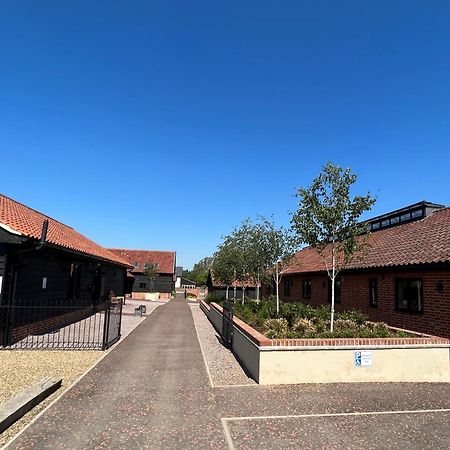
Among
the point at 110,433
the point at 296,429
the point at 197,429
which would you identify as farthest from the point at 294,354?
the point at 110,433

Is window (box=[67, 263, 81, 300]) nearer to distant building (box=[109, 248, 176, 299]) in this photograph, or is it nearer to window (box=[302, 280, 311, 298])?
window (box=[302, 280, 311, 298])

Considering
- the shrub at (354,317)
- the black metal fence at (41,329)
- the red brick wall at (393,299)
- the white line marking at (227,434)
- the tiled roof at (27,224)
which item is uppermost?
the tiled roof at (27,224)

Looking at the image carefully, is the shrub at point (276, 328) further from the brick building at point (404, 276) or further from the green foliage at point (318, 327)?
the brick building at point (404, 276)

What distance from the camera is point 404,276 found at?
12.3 metres

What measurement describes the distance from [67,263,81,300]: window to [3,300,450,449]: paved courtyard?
367 inches

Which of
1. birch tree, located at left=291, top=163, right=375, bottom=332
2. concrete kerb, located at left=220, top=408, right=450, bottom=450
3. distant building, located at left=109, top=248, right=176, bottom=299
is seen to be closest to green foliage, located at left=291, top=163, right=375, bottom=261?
birch tree, located at left=291, top=163, right=375, bottom=332

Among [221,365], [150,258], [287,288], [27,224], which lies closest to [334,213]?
[221,365]

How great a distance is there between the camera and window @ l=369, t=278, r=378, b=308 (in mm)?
14112

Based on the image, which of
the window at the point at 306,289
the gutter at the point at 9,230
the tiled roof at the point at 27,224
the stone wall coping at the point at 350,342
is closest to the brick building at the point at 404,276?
the window at the point at 306,289

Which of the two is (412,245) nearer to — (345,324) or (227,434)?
(345,324)

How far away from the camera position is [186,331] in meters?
16.5

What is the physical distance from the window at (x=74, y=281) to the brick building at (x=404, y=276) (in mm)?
11823

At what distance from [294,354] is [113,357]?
16.6 ft

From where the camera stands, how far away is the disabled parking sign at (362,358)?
27.3 ft
